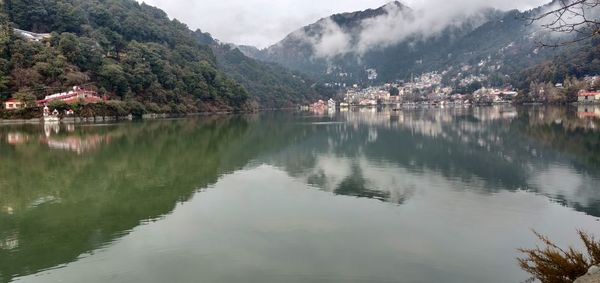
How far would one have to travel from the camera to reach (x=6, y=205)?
1091 centimetres

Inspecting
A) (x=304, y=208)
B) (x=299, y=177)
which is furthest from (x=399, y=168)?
(x=304, y=208)

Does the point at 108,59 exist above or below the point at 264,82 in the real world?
below

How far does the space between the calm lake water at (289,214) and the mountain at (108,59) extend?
32.7 m

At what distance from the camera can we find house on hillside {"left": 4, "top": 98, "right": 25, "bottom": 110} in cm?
4441

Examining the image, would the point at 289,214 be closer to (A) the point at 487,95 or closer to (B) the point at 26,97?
(B) the point at 26,97

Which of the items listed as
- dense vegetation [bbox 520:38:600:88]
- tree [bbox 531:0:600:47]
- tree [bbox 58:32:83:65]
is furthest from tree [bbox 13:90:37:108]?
dense vegetation [bbox 520:38:600:88]

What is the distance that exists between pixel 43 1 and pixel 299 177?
66118mm

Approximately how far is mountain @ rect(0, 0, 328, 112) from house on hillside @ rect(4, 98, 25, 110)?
1060 millimetres

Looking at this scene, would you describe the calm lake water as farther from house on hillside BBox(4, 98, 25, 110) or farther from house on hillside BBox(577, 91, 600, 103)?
house on hillside BBox(577, 91, 600, 103)

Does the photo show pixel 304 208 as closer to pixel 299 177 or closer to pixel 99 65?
pixel 299 177

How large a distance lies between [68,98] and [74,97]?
0.64 metres

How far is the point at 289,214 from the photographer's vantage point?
32.8 feet

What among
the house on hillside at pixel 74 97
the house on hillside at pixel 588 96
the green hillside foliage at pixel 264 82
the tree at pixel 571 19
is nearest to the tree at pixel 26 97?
the house on hillside at pixel 74 97

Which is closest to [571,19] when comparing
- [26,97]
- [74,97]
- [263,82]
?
[26,97]
